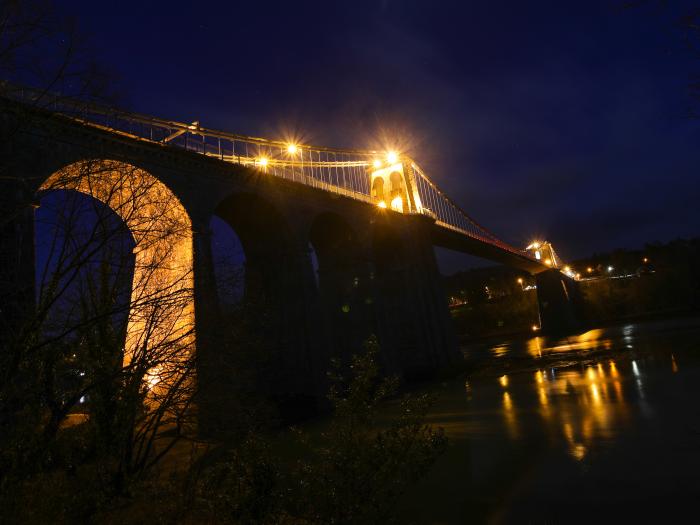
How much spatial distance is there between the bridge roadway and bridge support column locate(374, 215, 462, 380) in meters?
0.08

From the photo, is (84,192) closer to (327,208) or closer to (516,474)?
(516,474)

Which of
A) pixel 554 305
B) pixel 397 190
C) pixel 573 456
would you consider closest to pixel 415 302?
pixel 397 190

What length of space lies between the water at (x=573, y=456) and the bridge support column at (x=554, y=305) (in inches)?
1871

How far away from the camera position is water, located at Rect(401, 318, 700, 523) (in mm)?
6215

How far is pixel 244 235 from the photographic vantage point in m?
20.5

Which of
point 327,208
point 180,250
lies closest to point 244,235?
point 327,208

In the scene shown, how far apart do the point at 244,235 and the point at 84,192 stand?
1630 cm

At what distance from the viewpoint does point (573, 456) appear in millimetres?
8312

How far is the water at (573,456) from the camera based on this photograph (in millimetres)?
6215

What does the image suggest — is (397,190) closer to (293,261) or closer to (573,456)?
(293,261)

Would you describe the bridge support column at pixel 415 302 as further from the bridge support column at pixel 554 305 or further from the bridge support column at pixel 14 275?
the bridge support column at pixel 554 305

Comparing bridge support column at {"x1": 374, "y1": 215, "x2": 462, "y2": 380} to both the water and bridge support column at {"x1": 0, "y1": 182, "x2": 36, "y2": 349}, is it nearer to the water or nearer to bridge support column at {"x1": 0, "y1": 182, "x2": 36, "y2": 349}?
the water

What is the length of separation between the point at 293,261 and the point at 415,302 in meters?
12.3

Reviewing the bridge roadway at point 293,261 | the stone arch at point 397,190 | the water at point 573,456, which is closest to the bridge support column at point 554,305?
the stone arch at point 397,190
